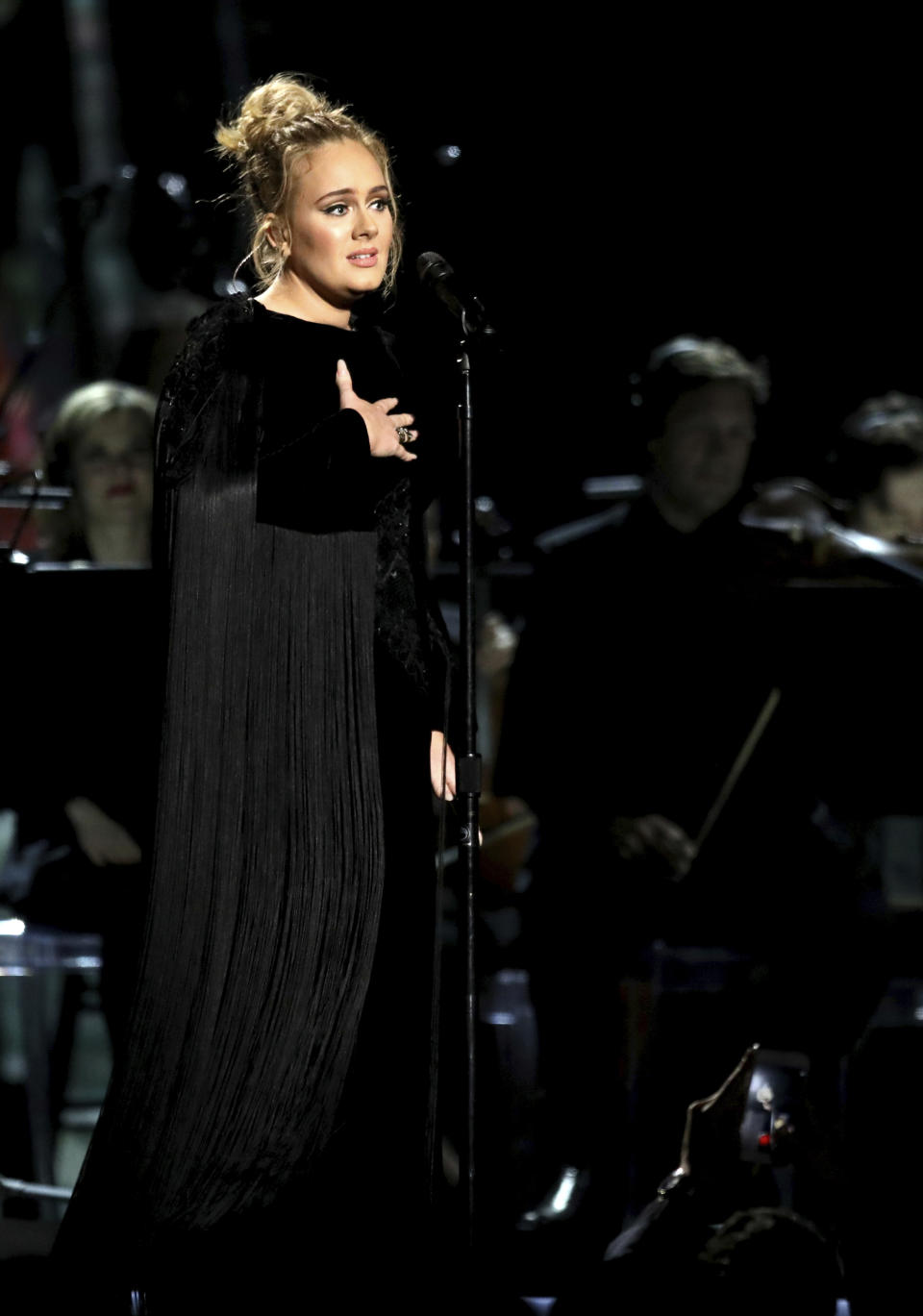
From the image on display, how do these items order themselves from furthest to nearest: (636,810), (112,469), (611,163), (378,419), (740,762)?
(611,163), (112,469), (636,810), (740,762), (378,419)

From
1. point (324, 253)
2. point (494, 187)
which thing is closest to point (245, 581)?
point (324, 253)

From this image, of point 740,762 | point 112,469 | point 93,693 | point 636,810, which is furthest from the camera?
point 112,469

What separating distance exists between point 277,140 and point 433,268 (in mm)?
253

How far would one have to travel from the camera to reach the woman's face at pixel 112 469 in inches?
138

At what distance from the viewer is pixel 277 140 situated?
2090 mm

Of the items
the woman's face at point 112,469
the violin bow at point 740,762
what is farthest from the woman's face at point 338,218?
the woman's face at point 112,469

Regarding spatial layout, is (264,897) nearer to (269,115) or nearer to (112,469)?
(269,115)

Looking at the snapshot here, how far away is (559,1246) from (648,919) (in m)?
0.65

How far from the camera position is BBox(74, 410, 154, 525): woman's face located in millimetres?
3502

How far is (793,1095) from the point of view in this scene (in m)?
2.56

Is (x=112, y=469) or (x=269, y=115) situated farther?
(x=112, y=469)

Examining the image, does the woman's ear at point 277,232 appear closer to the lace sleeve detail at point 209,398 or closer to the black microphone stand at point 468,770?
the lace sleeve detail at point 209,398

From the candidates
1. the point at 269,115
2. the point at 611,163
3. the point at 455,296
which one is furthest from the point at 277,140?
the point at 611,163

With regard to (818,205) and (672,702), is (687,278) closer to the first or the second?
(818,205)
